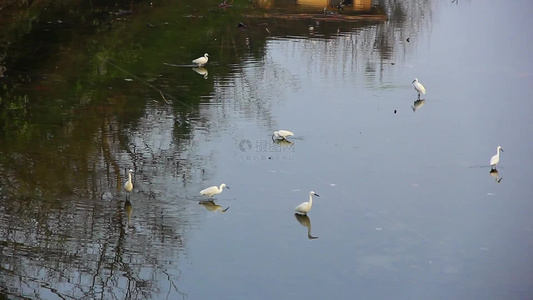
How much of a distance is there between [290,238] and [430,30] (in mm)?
12213

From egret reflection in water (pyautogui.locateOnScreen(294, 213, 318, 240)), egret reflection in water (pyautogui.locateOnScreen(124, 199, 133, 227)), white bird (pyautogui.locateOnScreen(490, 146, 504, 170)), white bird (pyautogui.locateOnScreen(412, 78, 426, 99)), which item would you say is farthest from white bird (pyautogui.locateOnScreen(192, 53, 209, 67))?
egret reflection in water (pyautogui.locateOnScreen(294, 213, 318, 240))

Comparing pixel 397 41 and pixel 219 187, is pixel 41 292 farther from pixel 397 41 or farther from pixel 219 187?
pixel 397 41

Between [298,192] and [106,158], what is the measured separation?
258 cm

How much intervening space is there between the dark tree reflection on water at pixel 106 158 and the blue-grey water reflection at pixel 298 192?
3 cm

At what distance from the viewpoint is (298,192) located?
427 inches

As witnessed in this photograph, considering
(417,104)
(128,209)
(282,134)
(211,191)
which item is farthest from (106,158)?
(417,104)

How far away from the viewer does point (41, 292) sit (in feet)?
26.9

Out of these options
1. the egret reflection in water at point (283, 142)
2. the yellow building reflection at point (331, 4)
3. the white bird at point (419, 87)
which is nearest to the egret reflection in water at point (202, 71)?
the egret reflection in water at point (283, 142)

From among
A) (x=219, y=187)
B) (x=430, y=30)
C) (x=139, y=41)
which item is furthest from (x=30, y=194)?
(x=430, y=30)

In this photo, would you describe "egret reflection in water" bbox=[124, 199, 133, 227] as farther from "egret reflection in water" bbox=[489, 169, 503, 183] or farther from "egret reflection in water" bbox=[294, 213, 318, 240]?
"egret reflection in water" bbox=[489, 169, 503, 183]

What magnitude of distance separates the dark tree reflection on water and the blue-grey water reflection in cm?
3

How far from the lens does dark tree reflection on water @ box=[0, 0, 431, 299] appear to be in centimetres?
870

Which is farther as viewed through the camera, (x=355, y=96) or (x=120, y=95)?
(x=355, y=96)

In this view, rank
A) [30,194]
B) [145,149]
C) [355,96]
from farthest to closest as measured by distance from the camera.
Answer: [355,96] < [145,149] < [30,194]
